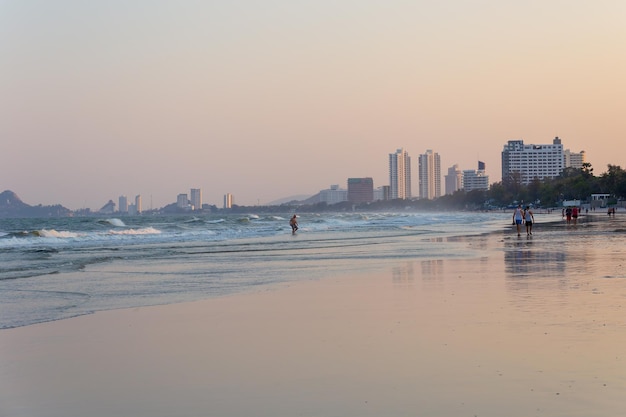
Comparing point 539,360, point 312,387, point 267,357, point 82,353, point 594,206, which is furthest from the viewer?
point 594,206

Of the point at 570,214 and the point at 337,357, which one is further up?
the point at 570,214

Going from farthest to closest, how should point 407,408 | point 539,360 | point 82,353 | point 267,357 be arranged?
1. point 82,353
2. point 267,357
3. point 539,360
4. point 407,408

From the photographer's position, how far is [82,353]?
821 cm

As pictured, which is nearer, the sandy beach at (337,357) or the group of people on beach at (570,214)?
the sandy beach at (337,357)

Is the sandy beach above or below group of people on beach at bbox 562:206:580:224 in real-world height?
below

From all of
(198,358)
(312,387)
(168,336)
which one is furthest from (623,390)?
(168,336)

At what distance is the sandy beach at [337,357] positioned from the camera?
233 inches

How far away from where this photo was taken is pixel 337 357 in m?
7.57

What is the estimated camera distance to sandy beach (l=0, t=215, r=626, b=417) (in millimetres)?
5910

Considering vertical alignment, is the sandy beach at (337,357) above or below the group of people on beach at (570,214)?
below

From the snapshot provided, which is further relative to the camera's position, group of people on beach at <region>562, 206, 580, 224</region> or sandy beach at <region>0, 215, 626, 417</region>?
group of people on beach at <region>562, 206, 580, 224</region>

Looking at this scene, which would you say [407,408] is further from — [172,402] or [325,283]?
[325,283]

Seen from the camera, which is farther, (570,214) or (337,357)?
(570,214)

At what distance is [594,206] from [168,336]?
422ft
